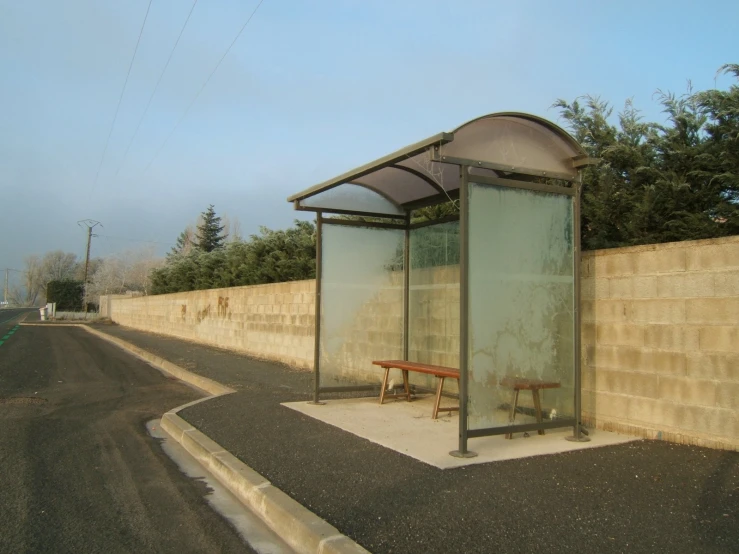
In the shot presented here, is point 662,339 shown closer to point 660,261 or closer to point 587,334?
point 660,261

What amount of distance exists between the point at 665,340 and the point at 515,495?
2.58 metres

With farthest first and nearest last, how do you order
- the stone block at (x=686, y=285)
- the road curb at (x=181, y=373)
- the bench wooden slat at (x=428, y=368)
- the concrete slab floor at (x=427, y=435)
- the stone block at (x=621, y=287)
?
the road curb at (x=181, y=373)
the bench wooden slat at (x=428, y=368)
the stone block at (x=621, y=287)
the concrete slab floor at (x=427, y=435)
the stone block at (x=686, y=285)

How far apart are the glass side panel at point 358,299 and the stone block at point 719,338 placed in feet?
16.5

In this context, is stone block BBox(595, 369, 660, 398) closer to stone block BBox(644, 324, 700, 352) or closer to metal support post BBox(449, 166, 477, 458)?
stone block BBox(644, 324, 700, 352)

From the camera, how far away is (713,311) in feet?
19.0

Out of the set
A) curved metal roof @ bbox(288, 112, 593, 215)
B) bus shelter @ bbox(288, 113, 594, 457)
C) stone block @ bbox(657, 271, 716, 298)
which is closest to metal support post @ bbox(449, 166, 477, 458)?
bus shelter @ bbox(288, 113, 594, 457)

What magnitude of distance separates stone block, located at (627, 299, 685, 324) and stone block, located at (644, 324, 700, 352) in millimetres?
72

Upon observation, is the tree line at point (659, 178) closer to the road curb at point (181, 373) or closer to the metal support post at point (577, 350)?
the metal support post at point (577, 350)

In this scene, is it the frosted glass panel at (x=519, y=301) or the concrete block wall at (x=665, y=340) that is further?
the frosted glass panel at (x=519, y=301)

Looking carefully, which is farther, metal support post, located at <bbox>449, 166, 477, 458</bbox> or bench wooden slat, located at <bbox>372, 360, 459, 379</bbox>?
bench wooden slat, located at <bbox>372, 360, 459, 379</bbox>

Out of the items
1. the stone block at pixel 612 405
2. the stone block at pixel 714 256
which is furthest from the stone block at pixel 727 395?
the stone block at pixel 714 256

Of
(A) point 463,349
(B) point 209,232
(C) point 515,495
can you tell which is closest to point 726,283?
(A) point 463,349

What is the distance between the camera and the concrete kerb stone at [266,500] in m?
4.03

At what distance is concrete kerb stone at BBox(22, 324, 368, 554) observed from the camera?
403 cm
